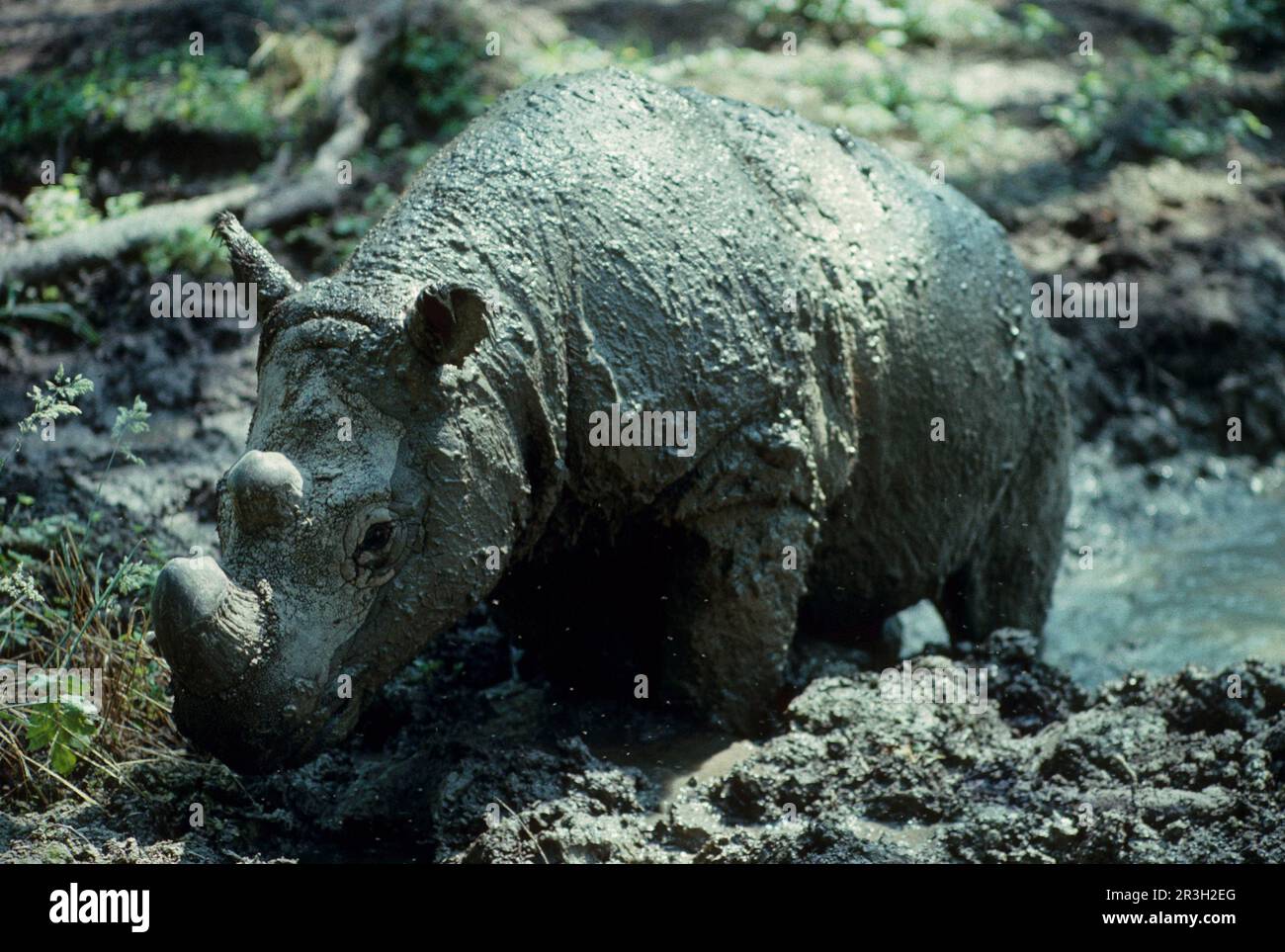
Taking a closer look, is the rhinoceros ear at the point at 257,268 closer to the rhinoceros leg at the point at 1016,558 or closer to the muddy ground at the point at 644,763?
the muddy ground at the point at 644,763

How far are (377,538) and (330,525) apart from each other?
148 mm

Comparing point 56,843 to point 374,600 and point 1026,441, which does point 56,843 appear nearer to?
point 374,600

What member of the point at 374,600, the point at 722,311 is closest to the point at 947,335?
the point at 722,311

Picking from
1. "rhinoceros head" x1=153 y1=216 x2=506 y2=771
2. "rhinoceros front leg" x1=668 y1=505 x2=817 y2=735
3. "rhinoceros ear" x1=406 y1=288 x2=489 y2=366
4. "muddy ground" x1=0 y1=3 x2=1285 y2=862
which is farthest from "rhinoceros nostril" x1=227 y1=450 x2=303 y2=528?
"rhinoceros front leg" x1=668 y1=505 x2=817 y2=735

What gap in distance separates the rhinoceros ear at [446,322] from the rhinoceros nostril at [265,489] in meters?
0.49

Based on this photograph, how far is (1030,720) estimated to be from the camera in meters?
5.26

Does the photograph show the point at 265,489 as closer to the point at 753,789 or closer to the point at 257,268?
the point at 257,268

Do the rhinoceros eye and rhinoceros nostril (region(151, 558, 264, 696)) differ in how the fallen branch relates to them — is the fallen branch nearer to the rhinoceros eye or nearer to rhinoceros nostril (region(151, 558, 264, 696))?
the rhinoceros eye

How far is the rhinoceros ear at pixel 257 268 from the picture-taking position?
14.0ft

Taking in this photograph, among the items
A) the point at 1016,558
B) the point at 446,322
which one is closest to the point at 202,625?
the point at 446,322

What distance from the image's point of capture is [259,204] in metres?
8.46

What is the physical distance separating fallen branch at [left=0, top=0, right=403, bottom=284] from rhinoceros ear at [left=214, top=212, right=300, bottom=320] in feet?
11.1

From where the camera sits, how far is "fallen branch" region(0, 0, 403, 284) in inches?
307
